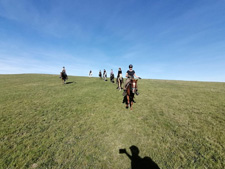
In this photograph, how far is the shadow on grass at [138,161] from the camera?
13.8ft

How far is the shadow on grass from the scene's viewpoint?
422 cm

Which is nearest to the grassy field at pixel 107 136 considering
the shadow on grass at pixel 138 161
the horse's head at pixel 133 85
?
the shadow on grass at pixel 138 161

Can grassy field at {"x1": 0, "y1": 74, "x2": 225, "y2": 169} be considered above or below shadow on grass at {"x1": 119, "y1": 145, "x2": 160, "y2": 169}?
above

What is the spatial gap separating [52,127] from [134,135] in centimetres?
501

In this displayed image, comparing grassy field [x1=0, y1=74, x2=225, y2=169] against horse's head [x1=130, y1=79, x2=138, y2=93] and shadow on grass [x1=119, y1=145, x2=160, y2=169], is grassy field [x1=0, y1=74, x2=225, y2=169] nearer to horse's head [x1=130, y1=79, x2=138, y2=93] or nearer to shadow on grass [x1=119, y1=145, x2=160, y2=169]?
shadow on grass [x1=119, y1=145, x2=160, y2=169]

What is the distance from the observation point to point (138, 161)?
446cm

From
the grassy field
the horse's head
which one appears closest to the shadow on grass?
the grassy field

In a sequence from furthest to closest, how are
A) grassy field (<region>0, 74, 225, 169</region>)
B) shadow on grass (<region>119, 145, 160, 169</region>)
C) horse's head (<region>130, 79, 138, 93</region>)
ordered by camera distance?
horse's head (<region>130, 79, 138, 93</region>) → grassy field (<region>0, 74, 225, 169</region>) → shadow on grass (<region>119, 145, 160, 169</region>)

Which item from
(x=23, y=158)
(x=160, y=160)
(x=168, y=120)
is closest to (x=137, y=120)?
(x=168, y=120)

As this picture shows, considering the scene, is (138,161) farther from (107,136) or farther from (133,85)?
(133,85)

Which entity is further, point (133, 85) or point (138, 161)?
point (133, 85)

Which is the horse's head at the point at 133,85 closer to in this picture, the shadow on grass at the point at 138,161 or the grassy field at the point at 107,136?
the grassy field at the point at 107,136

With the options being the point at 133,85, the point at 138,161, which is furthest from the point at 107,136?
the point at 133,85

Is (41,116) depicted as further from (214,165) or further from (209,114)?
(209,114)
